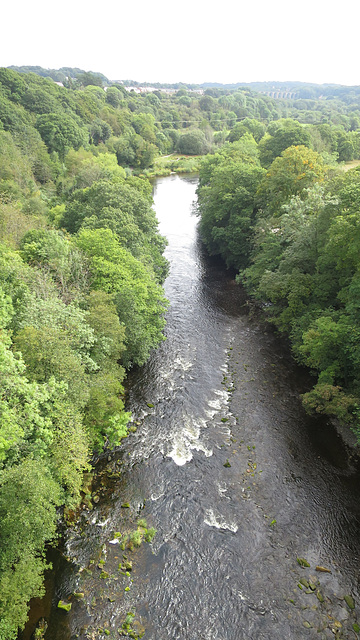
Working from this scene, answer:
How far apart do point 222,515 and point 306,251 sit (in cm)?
2707

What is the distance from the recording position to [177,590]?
18.2 meters

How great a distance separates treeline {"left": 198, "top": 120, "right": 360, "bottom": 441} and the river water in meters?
4.29

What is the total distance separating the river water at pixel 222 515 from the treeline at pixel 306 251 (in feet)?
14.1

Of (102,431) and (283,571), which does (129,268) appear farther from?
(283,571)

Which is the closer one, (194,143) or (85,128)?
(85,128)

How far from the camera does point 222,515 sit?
21.8m

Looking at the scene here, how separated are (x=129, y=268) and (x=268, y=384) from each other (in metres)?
18.2

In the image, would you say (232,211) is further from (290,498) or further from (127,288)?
(290,498)

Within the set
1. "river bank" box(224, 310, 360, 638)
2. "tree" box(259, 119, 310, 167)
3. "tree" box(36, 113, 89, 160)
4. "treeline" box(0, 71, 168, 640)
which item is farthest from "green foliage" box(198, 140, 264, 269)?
"tree" box(36, 113, 89, 160)

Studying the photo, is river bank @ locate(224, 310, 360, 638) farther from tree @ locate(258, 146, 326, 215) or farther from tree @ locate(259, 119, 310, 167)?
tree @ locate(259, 119, 310, 167)

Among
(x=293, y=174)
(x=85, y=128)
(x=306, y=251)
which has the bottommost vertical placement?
(x=306, y=251)

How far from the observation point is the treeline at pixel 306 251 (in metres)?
27.0

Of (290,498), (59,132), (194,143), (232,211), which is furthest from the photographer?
(194,143)

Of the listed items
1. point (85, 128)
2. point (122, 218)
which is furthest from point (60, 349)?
point (85, 128)
